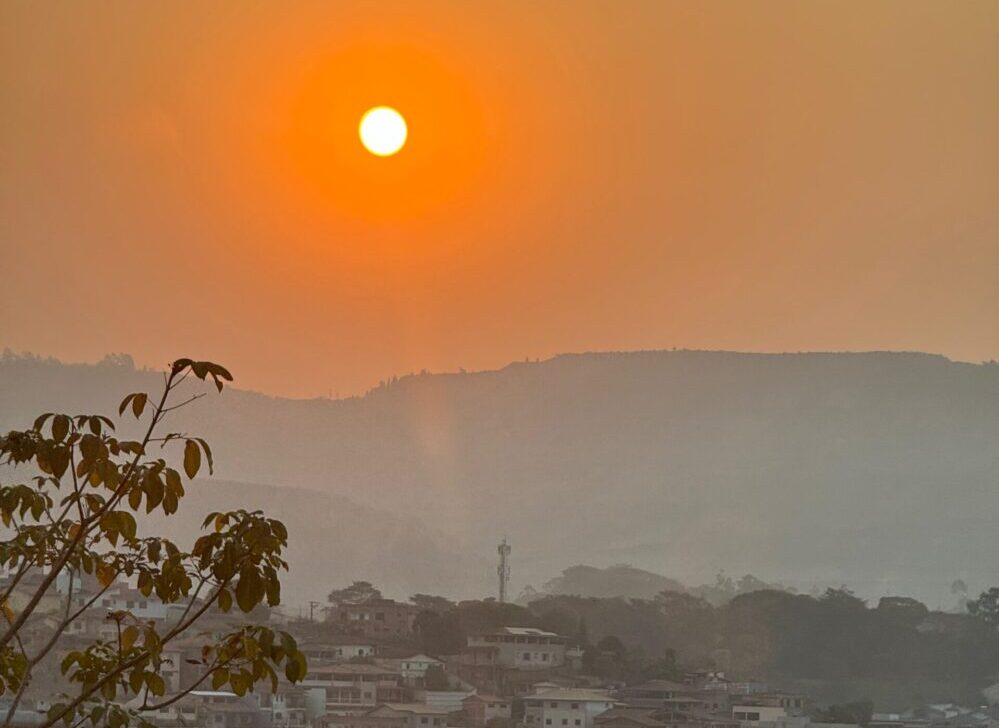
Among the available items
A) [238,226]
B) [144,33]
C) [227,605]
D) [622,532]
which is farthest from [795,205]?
[227,605]

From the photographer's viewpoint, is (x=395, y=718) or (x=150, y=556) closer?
(x=150, y=556)

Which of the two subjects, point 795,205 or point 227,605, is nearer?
point 227,605

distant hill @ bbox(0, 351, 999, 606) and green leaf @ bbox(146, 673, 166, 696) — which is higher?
distant hill @ bbox(0, 351, 999, 606)

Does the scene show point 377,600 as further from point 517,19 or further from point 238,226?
point 517,19

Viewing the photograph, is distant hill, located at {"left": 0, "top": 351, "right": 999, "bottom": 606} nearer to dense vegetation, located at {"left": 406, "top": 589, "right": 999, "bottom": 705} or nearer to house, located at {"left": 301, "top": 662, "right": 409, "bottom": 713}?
dense vegetation, located at {"left": 406, "top": 589, "right": 999, "bottom": 705}

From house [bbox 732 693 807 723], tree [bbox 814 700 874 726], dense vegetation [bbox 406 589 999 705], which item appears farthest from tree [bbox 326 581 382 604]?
tree [bbox 814 700 874 726]

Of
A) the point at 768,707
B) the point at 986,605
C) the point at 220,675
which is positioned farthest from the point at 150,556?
the point at 986,605

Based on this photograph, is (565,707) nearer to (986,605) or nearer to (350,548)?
(350,548)

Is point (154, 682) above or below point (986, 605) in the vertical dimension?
below
